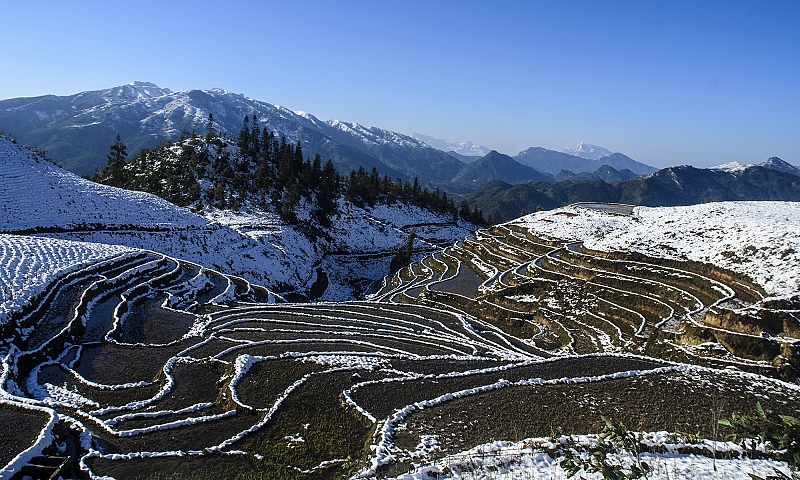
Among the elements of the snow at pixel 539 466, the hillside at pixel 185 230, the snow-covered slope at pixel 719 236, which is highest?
the snow-covered slope at pixel 719 236

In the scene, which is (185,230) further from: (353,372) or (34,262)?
(353,372)

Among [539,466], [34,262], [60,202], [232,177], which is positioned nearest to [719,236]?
[539,466]

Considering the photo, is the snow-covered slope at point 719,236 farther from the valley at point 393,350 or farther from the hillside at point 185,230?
the hillside at point 185,230

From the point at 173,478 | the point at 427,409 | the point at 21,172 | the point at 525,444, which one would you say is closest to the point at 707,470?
the point at 525,444

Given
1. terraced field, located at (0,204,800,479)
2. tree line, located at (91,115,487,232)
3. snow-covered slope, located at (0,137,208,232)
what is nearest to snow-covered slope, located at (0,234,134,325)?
terraced field, located at (0,204,800,479)

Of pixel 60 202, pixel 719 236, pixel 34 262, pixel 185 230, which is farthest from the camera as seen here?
pixel 185 230

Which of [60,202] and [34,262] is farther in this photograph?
[60,202]

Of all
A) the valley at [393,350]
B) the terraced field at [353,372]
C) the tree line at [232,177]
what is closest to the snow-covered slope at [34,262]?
the valley at [393,350]
